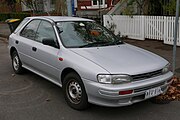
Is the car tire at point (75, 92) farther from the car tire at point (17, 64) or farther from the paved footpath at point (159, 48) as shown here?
the paved footpath at point (159, 48)

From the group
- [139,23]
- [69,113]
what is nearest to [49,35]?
[69,113]

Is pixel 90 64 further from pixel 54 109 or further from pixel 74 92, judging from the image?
pixel 54 109

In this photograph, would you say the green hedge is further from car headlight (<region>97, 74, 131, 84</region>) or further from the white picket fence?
car headlight (<region>97, 74, 131, 84</region>)

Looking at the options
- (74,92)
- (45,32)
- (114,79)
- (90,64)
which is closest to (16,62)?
(45,32)

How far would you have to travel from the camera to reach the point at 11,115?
145 inches

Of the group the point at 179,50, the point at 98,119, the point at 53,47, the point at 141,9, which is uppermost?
the point at 141,9

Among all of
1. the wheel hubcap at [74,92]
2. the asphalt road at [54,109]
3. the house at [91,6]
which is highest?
the house at [91,6]

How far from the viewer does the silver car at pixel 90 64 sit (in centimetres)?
332

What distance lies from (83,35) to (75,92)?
1196 millimetres

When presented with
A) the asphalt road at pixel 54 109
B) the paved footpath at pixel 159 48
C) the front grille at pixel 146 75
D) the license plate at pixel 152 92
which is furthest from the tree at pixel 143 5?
the license plate at pixel 152 92

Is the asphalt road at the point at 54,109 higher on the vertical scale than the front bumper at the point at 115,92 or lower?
lower

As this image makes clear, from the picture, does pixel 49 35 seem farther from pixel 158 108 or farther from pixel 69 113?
pixel 158 108

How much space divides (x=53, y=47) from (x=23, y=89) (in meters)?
1.28

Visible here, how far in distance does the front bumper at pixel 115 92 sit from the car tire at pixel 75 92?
16 centimetres
